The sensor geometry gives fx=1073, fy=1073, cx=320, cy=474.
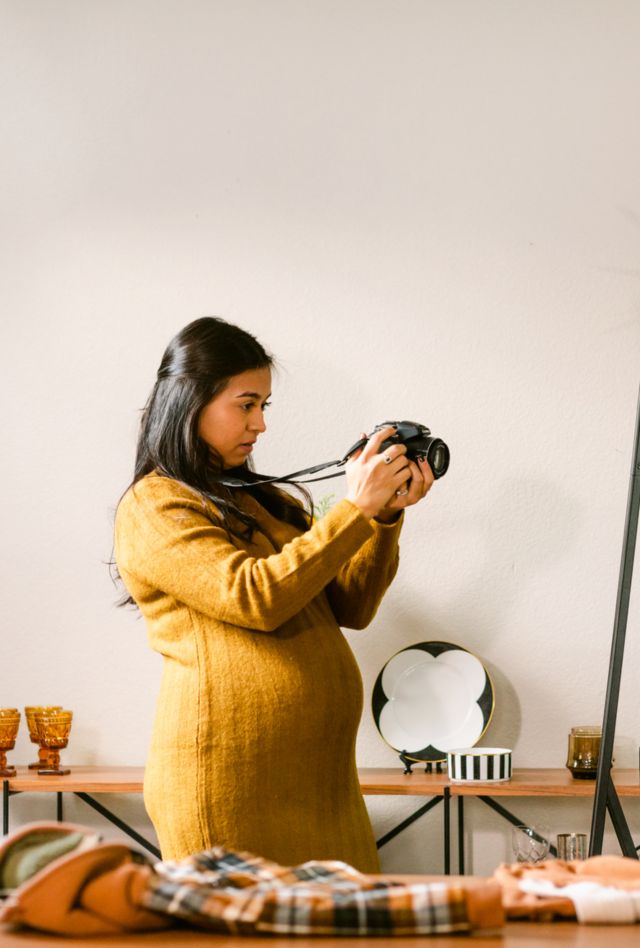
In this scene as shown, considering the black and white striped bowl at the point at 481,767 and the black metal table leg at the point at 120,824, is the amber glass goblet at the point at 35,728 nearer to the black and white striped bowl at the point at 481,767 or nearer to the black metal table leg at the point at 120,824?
the black metal table leg at the point at 120,824

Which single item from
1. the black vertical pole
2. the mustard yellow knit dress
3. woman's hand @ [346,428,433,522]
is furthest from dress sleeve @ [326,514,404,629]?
the black vertical pole

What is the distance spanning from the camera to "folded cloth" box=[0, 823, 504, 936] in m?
0.71

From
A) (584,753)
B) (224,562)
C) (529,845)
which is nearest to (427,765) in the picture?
(584,753)

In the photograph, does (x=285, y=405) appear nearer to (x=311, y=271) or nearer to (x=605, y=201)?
(x=311, y=271)

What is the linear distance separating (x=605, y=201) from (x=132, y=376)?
1150 mm

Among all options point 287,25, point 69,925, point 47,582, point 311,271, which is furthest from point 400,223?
point 69,925

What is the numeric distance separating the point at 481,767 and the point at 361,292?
Result: 3.54 feet

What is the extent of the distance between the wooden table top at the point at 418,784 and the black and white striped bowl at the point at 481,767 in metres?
0.02

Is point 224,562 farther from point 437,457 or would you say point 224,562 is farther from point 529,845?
point 529,845

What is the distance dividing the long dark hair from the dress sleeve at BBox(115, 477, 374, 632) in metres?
0.08

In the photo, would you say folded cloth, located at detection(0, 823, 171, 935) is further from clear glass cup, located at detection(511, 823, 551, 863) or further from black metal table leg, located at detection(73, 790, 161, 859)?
black metal table leg, located at detection(73, 790, 161, 859)

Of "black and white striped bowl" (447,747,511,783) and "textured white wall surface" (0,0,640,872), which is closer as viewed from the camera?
"black and white striped bowl" (447,747,511,783)

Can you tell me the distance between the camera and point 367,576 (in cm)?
169

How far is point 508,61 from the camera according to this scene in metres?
2.48
